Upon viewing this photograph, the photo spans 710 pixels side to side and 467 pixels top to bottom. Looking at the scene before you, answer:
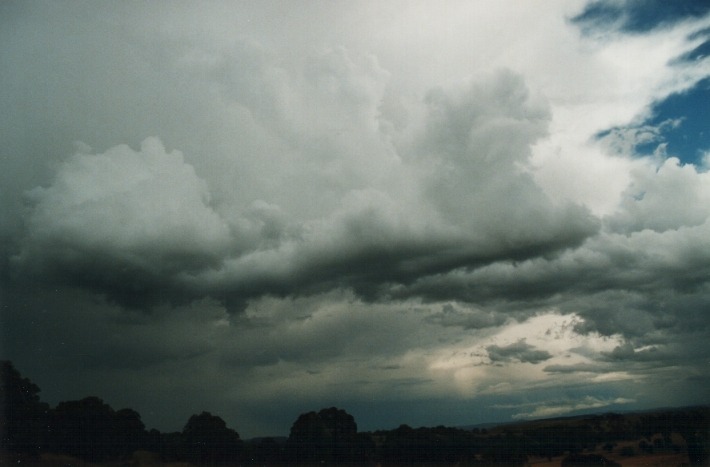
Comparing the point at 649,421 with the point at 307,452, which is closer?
the point at 307,452

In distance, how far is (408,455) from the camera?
33.9m

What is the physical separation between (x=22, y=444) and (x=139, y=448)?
234 inches

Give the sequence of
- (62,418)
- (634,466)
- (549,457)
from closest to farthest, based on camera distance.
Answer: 1. (634,466)
2. (549,457)
3. (62,418)

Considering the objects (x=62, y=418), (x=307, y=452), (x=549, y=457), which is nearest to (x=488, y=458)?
(x=549, y=457)

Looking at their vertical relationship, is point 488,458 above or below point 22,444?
below

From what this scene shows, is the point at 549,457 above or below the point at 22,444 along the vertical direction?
below

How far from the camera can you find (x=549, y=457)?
32750mm

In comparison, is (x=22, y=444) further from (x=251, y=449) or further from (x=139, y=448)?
(x=251, y=449)

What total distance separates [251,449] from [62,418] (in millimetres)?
10922

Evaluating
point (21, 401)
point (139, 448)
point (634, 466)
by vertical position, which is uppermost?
point (21, 401)

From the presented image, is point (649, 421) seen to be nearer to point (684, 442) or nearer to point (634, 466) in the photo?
point (684, 442)

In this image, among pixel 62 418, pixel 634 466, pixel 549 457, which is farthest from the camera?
pixel 62 418

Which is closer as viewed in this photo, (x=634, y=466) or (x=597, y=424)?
(x=634, y=466)

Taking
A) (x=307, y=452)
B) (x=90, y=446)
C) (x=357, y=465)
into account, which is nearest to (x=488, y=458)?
(x=357, y=465)
